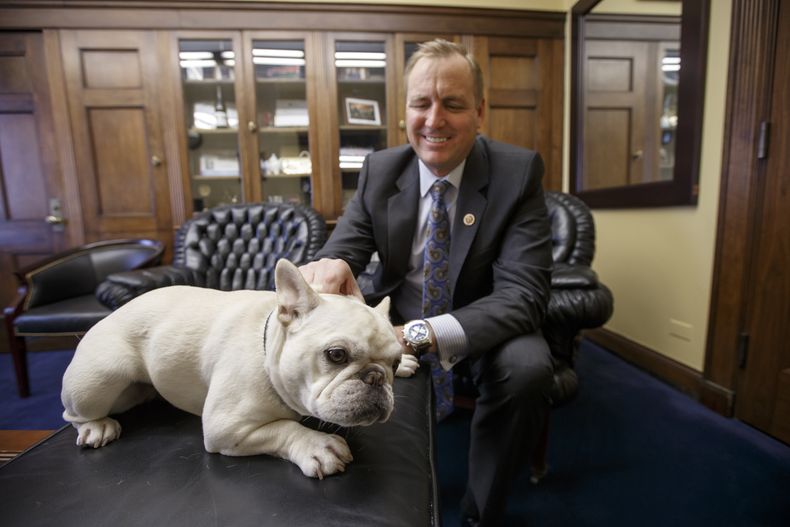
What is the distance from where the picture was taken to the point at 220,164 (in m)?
2.97

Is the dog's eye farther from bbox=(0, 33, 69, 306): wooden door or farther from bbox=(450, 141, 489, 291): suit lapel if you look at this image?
bbox=(0, 33, 69, 306): wooden door

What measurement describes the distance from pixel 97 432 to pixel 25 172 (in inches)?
122

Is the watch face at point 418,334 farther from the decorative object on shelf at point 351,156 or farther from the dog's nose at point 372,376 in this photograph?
the decorative object on shelf at point 351,156

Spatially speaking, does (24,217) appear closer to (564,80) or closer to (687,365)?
(564,80)

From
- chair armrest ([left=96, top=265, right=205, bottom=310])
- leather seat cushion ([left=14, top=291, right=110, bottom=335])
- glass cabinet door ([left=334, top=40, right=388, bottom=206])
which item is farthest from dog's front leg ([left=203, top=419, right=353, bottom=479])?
glass cabinet door ([left=334, top=40, right=388, bottom=206])

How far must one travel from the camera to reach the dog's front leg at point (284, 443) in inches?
26.4

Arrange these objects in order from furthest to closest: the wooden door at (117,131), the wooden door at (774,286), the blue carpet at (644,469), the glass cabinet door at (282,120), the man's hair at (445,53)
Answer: the glass cabinet door at (282,120)
the wooden door at (117,131)
the wooden door at (774,286)
the blue carpet at (644,469)
the man's hair at (445,53)

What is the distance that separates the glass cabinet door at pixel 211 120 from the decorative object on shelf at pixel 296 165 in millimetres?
334

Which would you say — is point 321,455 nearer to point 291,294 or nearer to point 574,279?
point 291,294

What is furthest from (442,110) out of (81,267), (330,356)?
(81,267)

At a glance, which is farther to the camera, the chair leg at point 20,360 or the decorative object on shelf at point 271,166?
the decorative object on shelf at point 271,166

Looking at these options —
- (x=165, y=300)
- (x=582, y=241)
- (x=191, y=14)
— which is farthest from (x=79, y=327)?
(x=582, y=241)

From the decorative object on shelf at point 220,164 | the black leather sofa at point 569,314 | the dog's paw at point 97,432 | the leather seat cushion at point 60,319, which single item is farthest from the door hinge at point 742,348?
the decorative object on shelf at point 220,164

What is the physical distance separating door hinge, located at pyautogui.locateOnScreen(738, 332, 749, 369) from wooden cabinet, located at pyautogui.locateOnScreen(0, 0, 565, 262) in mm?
1737
